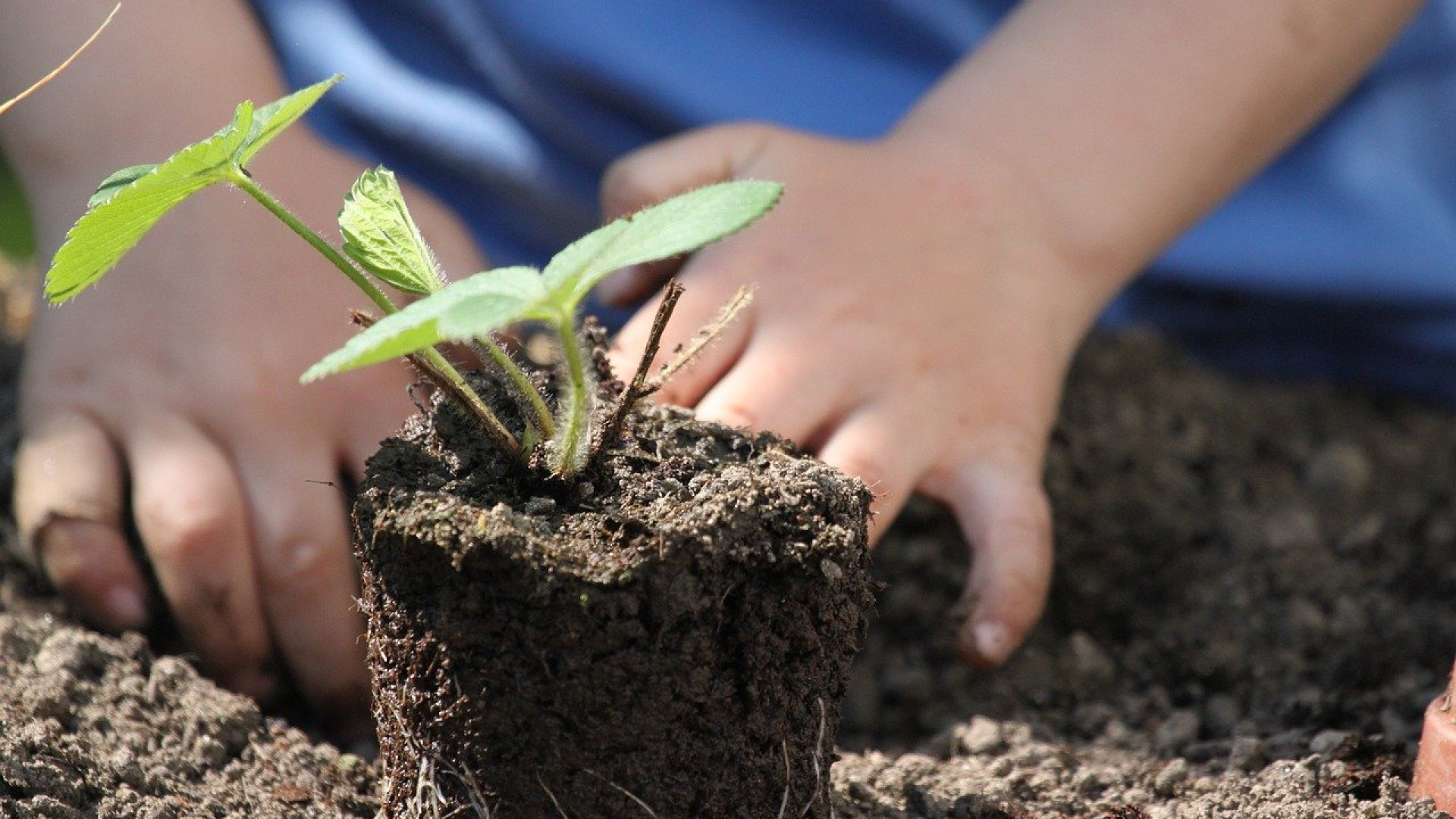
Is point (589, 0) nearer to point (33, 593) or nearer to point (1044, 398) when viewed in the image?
point (1044, 398)

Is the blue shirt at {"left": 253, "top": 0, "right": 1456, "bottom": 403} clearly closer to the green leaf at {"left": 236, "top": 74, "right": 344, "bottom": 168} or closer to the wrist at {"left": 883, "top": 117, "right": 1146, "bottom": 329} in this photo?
the wrist at {"left": 883, "top": 117, "right": 1146, "bottom": 329}

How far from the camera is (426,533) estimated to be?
74 centimetres

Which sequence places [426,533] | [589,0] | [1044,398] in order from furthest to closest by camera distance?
[589,0]
[1044,398]
[426,533]

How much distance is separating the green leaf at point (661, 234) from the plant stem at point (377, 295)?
5.6 inches

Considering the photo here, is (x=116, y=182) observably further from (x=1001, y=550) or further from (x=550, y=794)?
(x=1001, y=550)

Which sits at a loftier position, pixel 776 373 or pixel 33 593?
pixel 776 373

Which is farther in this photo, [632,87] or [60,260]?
[632,87]

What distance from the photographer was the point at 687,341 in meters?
1.24

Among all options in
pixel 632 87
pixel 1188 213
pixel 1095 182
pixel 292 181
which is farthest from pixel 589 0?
pixel 1188 213

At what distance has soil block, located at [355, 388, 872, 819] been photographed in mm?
736

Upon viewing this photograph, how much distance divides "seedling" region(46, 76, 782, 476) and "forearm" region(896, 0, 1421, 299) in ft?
2.71

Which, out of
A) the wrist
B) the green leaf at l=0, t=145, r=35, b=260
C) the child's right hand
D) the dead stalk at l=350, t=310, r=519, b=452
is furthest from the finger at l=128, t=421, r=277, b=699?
the green leaf at l=0, t=145, r=35, b=260

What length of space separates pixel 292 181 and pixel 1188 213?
1119 millimetres

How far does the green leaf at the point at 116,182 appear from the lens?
2.48 ft
